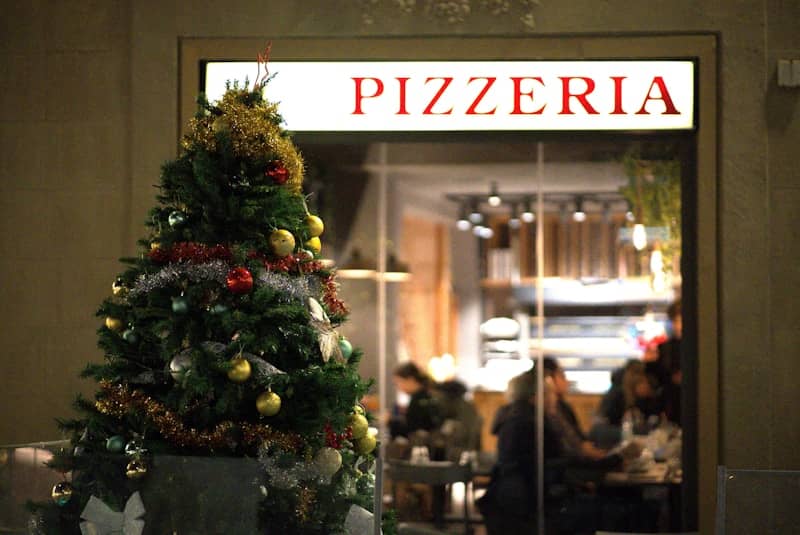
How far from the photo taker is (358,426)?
5.34 m

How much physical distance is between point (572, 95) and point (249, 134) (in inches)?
117

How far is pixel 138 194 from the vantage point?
7500mm

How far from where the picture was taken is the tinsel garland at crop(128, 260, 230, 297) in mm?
4961

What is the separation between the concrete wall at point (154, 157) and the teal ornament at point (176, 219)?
7.99 feet

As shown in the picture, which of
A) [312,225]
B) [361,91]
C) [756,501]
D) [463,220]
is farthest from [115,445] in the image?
[463,220]

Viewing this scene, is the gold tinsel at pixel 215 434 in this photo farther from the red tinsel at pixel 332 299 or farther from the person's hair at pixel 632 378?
the person's hair at pixel 632 378

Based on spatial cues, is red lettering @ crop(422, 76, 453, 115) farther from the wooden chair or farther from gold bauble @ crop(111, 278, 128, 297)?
gold bauble @ crop(111, 278, 128, 297)

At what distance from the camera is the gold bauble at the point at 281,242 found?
16.7ft

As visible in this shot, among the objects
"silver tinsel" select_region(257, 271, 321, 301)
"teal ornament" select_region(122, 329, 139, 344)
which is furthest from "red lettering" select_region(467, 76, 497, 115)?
"teal ornament" select_region(122, 329, 139, 344)

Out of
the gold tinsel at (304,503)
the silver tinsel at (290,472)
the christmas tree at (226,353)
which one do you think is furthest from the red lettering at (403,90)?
the gold tinsel at (304,503)

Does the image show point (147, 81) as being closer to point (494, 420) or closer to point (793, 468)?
point (494, 420)

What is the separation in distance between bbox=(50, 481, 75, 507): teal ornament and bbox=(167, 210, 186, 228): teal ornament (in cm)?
118

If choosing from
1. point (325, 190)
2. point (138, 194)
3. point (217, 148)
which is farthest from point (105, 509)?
point (325, 190)

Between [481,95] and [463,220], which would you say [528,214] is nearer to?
[463,220]
